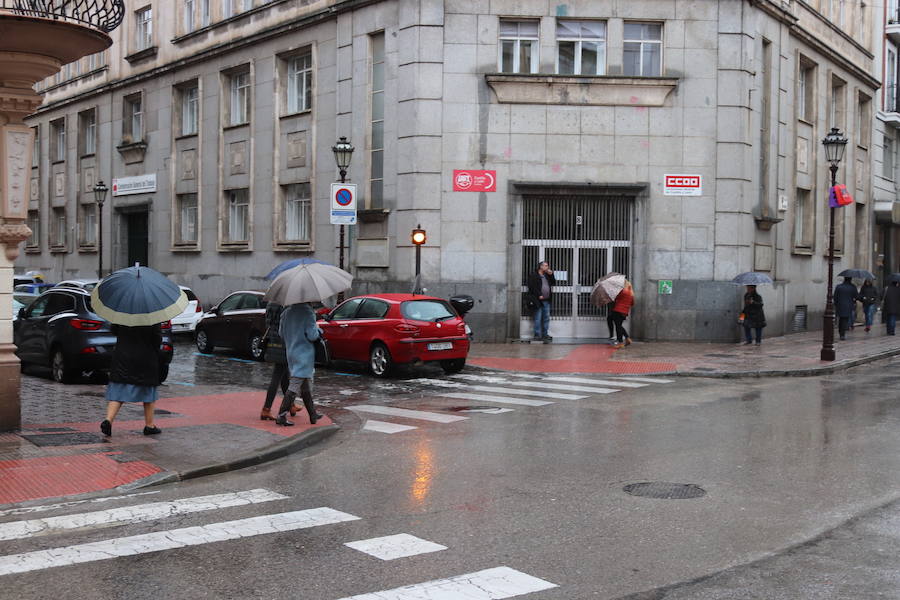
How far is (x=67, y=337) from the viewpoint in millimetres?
15375

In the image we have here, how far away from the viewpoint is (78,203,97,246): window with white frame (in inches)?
1475

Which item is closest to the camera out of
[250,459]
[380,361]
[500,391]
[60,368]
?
[250,459]

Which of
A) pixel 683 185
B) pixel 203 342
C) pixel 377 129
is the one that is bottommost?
pixel 203 342

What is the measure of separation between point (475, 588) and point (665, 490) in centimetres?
307

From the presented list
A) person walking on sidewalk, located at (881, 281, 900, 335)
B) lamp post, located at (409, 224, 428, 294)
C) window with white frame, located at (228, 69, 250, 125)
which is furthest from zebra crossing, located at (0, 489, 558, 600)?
person walking on sidewalk, located at (881, 281, 900, 335)

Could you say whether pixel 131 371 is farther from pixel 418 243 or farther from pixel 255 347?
pixel 418 243

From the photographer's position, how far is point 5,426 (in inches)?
405

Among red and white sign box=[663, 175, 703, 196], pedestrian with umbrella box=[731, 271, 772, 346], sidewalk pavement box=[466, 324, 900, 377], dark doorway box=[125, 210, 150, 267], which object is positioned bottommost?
sidewalk pavement box=[466, 324, 900, 377]

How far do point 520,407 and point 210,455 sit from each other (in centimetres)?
514

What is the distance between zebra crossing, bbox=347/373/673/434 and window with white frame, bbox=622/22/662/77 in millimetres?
9166

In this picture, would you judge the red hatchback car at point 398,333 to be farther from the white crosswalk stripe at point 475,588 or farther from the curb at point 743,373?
the white crosswalk stripe at point 475,588

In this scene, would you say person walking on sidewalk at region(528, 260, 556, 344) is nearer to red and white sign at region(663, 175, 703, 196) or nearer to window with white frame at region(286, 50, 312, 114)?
red and white sign at region(663, 175, 703, 196)

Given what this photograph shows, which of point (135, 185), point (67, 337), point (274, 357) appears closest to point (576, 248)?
point (67, 337)

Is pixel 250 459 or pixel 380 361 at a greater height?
pixel 380 361
